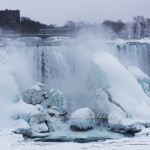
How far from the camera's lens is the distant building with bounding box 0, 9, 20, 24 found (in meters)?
37.3

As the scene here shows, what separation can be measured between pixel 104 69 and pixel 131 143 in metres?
4.74

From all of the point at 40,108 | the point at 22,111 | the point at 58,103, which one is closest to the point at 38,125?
the point at 22,111

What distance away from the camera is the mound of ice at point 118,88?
468 inches

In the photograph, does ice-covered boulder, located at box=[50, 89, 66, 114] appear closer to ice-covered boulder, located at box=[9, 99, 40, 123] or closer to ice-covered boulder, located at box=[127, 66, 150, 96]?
ice-covered boulder, located at box=[9, 99, 40, 123]

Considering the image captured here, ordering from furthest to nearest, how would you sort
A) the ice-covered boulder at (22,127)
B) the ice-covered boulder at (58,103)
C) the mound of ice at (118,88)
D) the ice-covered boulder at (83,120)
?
the ice-covered boulder at (58,103) → the mound of ice at (118,88) → the ice-covered boulder at (83,120) → the ice-covered boulder at (22,127)

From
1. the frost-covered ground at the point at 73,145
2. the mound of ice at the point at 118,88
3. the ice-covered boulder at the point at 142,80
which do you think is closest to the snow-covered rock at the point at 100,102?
the mound of ice at the point at 118,88

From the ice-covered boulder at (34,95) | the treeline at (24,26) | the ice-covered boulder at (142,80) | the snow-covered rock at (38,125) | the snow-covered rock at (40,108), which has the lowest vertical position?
the snow-covered rock at (38,125)

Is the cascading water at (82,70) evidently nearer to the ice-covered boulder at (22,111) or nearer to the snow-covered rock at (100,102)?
the snow-covered rock at (100,102)

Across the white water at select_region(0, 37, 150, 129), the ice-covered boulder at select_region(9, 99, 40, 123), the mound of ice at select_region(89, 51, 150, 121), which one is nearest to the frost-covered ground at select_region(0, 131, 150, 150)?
the ice-covered boulder at select_region(9, 99, 40, 123)

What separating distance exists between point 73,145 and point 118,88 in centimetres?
433

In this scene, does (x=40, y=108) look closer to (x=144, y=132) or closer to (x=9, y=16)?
(x=144, y=132)

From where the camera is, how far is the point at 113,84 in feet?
42.1

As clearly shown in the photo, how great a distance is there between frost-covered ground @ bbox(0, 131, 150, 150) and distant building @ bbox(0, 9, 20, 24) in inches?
1137

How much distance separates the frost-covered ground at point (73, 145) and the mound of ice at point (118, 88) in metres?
1.97
